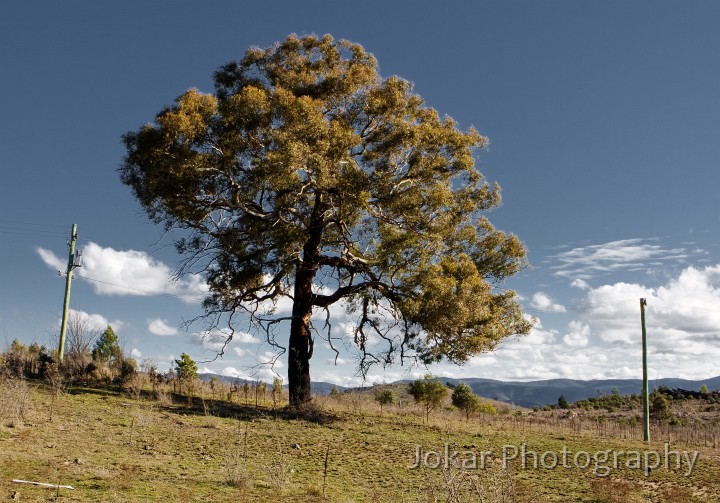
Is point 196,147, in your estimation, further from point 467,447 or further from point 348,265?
point 467,447

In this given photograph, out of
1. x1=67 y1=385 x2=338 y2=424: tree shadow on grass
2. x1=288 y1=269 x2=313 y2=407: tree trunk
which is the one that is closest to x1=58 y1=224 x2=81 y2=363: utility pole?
x1=67 y1=385 x2=338 y2=424: tree shadow on grass

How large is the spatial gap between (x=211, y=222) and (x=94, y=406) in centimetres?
721

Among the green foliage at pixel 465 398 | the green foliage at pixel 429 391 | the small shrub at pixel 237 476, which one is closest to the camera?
the small shrub at pixel 237 476

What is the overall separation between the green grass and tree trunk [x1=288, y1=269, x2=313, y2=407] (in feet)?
4.00

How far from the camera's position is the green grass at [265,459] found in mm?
8773

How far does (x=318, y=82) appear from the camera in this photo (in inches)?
836

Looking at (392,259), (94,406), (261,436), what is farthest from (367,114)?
(94,406)

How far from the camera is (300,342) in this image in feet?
71.0

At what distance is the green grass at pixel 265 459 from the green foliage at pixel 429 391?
5681mm

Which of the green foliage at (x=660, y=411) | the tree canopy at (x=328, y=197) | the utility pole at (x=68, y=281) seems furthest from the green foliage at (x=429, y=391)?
the green foliage at (x=660, y=411)

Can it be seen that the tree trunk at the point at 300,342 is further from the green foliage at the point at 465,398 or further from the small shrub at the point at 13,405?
the green foliage at the point at 465,398

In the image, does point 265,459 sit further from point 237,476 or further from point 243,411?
point 243,411

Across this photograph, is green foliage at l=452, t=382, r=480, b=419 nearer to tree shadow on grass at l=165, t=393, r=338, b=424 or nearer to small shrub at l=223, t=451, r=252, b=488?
tree shadow on grass at l=165, t=393, r=338, b=424

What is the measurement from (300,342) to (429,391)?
8084 mm
